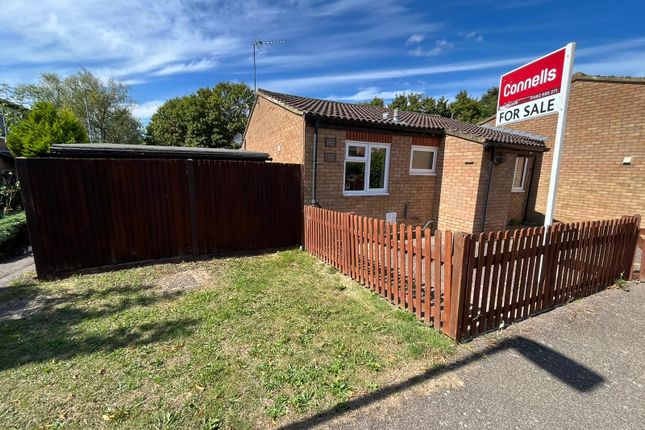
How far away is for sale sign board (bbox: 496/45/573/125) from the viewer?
12.9 ft

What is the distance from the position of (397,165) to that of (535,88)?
4.46 meters

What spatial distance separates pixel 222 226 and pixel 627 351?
6.77 m

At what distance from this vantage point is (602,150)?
952cm

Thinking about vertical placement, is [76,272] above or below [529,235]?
below

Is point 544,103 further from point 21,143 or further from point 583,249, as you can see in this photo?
point 21,143

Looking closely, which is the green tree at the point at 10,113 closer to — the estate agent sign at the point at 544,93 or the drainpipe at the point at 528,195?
the estate agent sign at the point at 544,93

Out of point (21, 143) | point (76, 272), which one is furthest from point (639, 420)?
point (21, 143)

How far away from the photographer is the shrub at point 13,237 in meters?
6.78

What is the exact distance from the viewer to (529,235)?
369 cm

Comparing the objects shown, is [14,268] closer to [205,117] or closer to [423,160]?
[423,160]

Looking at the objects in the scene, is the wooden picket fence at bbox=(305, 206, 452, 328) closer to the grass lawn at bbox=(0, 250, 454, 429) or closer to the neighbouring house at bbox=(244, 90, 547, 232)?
the grass lawn at bbox=(0, 250, 454, 429)

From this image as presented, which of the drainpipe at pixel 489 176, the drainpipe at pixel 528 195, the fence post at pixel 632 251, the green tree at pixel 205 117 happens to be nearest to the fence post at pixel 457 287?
the fence post at pixel 632 251

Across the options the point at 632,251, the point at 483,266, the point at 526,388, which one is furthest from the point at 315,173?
the point at 632,251

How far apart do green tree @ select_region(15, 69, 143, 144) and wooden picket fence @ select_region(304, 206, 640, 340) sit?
39394 millimetres
